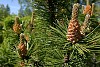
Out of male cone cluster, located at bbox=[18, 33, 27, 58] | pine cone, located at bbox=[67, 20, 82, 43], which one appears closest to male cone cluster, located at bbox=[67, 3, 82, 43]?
pine cone, located at bbox=[67, 20, 82, 43]

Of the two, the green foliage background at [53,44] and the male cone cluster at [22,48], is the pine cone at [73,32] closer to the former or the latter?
the green foliage background at [53,44]

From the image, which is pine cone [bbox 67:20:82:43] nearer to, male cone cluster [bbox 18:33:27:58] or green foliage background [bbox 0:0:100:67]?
green foliage background [bbox 0:0:100:67]

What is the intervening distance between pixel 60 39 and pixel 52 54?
0.51 ft

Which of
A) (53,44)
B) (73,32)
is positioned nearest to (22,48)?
(53,44)

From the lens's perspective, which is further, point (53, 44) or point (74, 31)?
point (53, 44)

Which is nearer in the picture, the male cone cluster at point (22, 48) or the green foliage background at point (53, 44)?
the green foliage background at point (53, 44)

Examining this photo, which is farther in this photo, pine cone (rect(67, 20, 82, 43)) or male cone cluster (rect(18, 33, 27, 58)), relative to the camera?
male cone cluster (rect(18, 33, 27, 58))

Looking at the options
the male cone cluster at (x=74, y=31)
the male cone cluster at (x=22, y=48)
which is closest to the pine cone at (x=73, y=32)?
the male cone cluster at (x=74, y=31)

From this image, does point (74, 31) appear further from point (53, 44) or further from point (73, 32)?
point (53, 44)

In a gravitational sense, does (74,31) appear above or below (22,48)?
above

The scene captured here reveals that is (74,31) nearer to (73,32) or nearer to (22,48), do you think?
(73,32)

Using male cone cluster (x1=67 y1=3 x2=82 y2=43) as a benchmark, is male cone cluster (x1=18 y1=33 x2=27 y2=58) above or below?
below

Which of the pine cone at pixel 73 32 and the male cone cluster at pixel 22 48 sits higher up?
the pine cone at pixel 73 32

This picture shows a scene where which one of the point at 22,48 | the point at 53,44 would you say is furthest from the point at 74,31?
the point at 22,48
